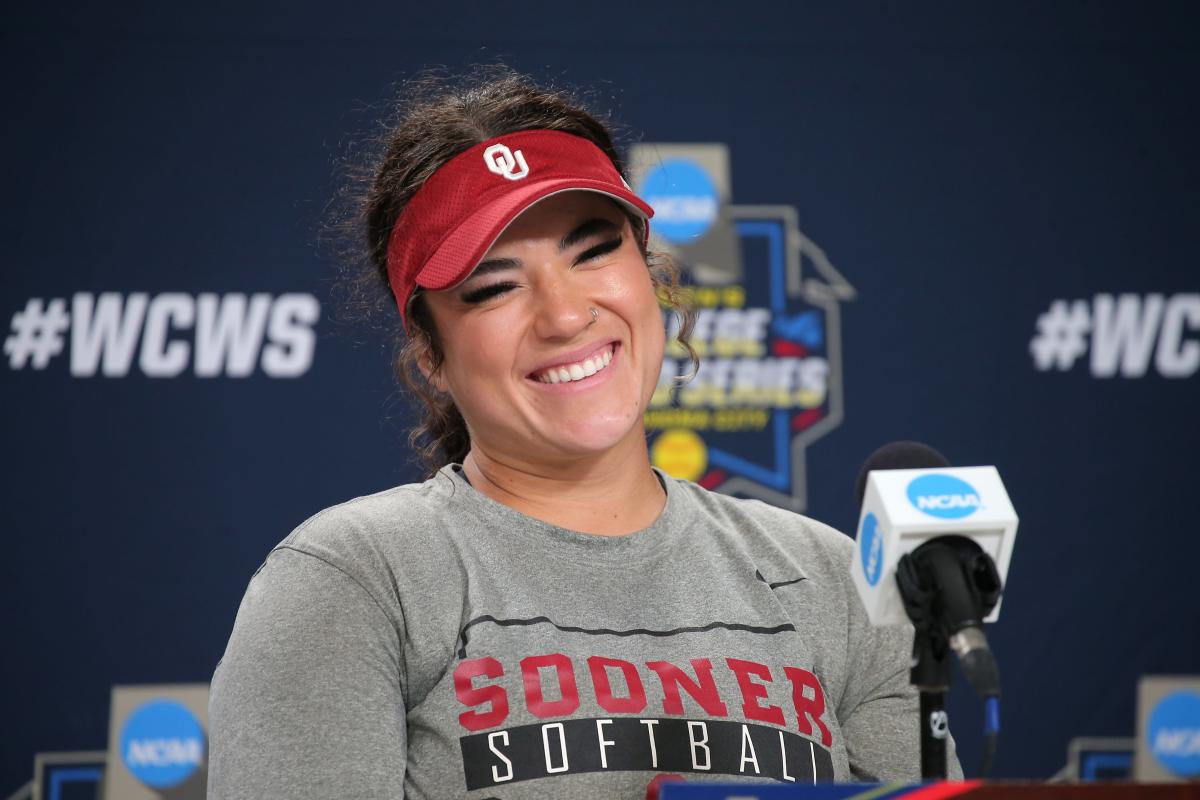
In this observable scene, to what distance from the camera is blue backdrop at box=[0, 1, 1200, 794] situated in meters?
2.33

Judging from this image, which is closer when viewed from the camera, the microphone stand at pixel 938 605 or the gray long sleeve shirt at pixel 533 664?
the microphone stand at pixel 938 605

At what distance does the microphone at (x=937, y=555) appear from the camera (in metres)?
0.76

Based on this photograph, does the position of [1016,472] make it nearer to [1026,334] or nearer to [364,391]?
[1026,334]

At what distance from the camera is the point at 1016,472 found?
248cm

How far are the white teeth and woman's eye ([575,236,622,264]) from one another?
0.30 feet

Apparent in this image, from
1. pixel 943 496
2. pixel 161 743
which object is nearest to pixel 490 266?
pixel 943 496

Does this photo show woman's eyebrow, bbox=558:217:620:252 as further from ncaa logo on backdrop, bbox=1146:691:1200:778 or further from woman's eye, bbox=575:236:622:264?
ncaa logo on backdrop, bbox=1146:691:1200:778

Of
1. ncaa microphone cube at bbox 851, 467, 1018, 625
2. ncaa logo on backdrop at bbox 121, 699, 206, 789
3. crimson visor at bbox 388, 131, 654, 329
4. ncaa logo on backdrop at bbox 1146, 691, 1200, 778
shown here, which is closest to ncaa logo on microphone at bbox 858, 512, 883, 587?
ncaa microphone cube at bbox 851, 467, 1018, 625

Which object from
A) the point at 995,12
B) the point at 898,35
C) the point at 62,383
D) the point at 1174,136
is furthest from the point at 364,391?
the point at 1174,136

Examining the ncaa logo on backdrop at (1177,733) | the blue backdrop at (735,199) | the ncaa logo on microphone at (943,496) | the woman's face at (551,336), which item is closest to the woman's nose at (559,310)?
the woman's face at (551,336)

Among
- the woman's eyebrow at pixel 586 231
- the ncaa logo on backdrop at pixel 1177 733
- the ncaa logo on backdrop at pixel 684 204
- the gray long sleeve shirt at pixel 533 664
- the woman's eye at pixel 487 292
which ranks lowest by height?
the ncaa logo on backdrop at pixel 1177 733

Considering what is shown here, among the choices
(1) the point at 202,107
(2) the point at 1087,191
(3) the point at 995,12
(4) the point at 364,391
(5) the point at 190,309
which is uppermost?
(3) the point at 995,12

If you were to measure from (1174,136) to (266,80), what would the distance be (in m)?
1.70

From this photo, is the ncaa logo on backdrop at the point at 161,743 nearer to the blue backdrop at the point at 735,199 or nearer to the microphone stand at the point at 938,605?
the blue backdrop at the point at 735,199
